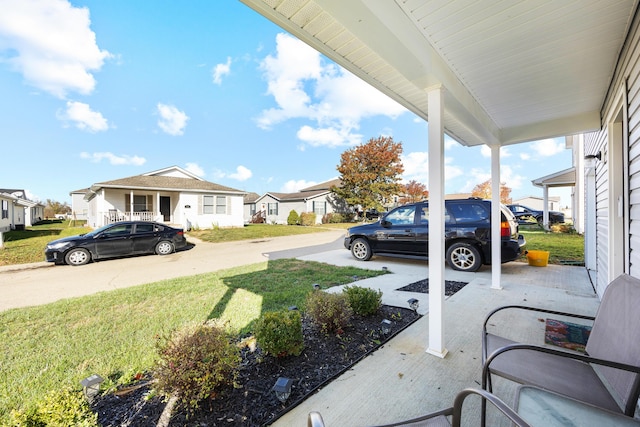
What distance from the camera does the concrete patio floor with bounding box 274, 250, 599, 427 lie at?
5.68 ft

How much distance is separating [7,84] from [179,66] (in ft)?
22.8

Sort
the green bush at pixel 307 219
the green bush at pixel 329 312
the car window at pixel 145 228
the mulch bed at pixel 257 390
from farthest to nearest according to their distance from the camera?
the green bush at pixel 307 219 → the car window at pixel 145 228 → the green bush at pixel 329 312 → the mulch bed at pixel 257 390

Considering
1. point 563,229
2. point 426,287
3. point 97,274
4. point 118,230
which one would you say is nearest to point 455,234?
point 426,287

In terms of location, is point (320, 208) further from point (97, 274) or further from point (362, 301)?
point (362, 301)

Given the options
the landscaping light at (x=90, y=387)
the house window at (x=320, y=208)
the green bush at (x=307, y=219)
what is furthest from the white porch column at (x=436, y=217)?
the house window at (x=320, y=208)

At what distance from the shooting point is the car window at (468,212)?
568cm

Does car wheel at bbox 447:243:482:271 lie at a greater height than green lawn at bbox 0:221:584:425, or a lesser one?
greater

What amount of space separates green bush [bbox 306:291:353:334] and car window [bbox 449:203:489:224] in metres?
4.33

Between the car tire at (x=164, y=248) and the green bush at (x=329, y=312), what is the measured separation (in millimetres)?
8550

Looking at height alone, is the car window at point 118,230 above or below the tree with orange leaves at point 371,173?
below

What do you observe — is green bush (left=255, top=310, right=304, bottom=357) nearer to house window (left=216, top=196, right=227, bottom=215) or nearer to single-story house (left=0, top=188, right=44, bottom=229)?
house window (left=216, top=196, right=227, bottom=215)

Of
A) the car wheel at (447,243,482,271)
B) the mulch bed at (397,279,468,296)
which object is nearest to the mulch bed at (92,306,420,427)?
the mulch bed at (397,279,468,296)

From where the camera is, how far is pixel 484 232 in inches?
219

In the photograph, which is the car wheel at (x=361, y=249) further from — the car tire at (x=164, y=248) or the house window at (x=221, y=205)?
the house window at (x=221, y=205)
